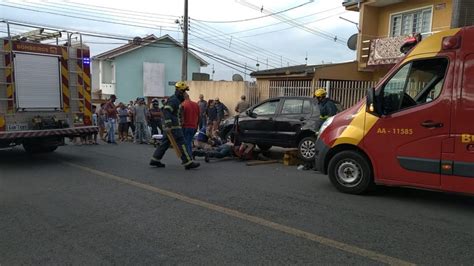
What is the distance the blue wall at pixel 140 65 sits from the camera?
38969 mm

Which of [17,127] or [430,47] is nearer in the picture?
[430,47]

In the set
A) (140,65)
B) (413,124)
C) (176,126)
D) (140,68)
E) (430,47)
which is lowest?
(176,126)

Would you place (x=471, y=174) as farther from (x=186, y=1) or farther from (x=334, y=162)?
(x=186, y=1)

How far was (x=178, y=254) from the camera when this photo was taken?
14.0 ft

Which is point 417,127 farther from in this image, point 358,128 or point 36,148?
Answer: point 36,148

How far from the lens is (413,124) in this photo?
6215 mm

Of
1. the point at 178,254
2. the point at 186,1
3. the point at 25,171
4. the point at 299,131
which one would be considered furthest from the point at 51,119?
the point at 186,1

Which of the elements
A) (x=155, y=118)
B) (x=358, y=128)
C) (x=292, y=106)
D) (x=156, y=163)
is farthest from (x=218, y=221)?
(x=155, y=118)

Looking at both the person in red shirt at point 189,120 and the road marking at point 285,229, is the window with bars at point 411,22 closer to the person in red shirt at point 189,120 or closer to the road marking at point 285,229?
the person in red shirt at point 189,120

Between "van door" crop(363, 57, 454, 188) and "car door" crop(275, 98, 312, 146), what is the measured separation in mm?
3899

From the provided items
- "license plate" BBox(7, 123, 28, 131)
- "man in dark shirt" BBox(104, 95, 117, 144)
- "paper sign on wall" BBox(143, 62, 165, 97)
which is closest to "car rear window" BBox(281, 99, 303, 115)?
"license plate" BBox(7, 123, 28, 131)

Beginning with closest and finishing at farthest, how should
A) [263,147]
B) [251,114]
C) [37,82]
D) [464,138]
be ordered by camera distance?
[464,138], [37,82], [251,114], [263,147]

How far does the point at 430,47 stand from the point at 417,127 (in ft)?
3.78

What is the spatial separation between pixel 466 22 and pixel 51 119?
29.0 ft
